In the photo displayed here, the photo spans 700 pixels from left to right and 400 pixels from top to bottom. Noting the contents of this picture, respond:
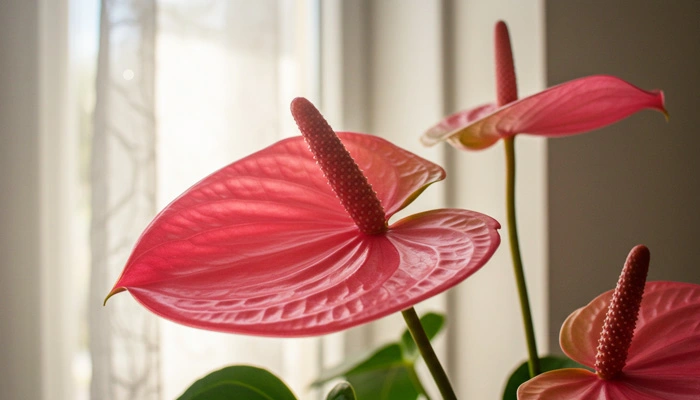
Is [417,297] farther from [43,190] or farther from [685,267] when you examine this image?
[685,267]

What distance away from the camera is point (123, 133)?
64cm

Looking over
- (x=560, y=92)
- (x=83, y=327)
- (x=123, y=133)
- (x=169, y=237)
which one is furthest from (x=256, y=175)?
(x=83, y=327)

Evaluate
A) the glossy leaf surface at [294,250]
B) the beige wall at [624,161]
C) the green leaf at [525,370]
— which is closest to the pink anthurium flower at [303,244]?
the glossy leaf surface at [294,250]

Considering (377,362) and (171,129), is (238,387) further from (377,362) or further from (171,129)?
(171,129)

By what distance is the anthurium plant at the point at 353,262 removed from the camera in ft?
0.76

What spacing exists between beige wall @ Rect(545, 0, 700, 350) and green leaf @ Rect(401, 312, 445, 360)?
24 cm

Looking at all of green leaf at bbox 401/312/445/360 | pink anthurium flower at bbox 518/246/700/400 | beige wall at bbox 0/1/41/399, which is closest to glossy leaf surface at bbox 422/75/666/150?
pink anthurium flower at bbox 518/246/700/400

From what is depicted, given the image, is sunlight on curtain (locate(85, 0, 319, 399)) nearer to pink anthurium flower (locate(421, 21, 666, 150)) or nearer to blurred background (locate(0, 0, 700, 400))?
blurred background (locate(0, 0, 700, 400))

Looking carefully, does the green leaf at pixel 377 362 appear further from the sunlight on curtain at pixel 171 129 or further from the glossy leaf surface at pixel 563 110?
the glossy leaf surface at pixel 563 110

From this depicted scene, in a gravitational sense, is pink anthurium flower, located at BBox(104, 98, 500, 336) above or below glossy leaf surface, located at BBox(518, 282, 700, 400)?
above

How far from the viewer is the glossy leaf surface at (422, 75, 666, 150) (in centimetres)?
40

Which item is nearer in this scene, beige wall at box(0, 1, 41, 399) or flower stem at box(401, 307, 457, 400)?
flower stem at box(401, 307, 457, 400)

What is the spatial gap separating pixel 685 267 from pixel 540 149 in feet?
1.14

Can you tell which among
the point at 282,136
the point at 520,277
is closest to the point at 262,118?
the point at 282,136
